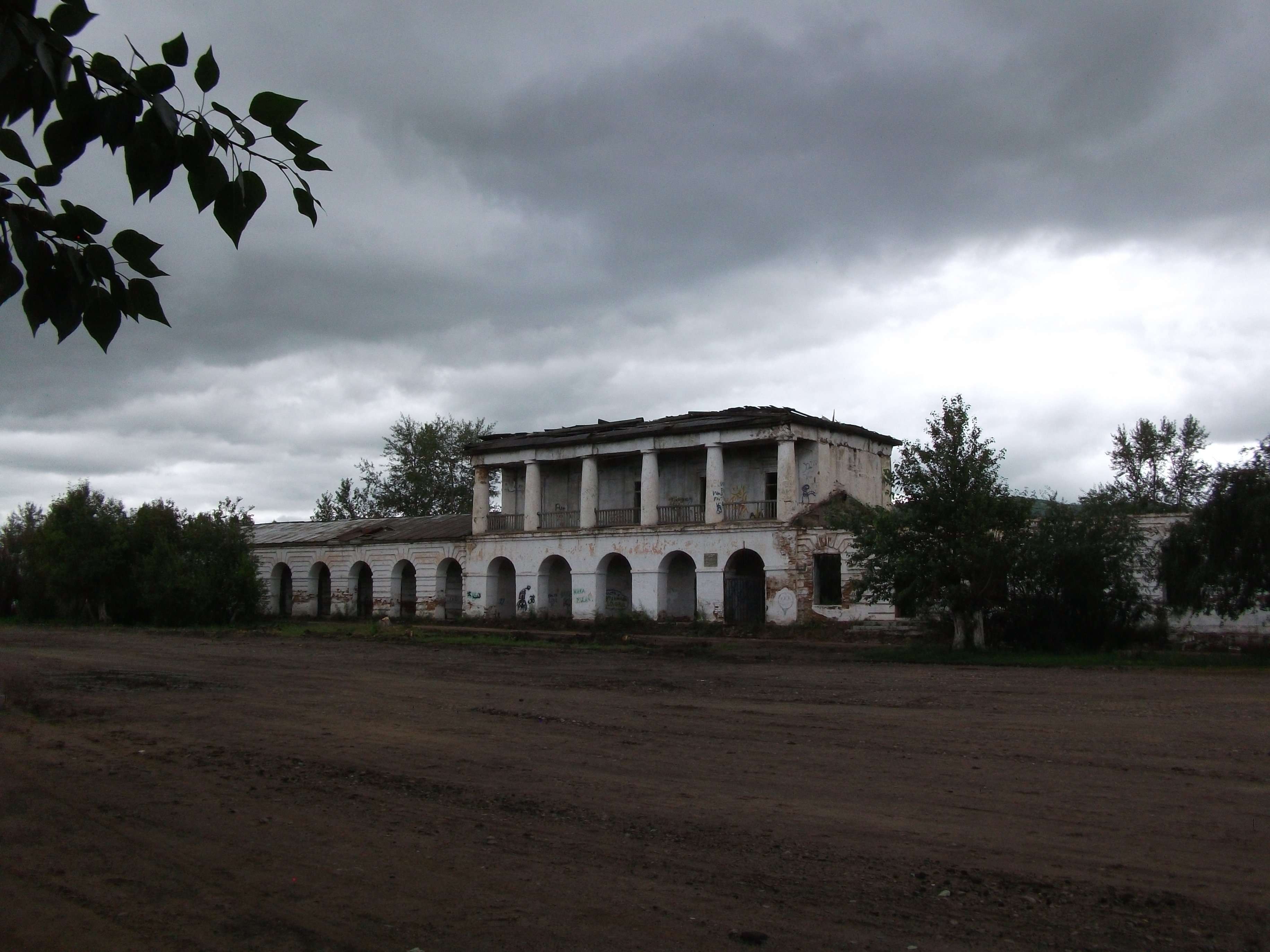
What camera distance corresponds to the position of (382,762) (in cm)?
852

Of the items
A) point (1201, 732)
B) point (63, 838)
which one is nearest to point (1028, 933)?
point (63, 838)

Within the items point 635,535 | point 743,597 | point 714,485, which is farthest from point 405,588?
point 743,597

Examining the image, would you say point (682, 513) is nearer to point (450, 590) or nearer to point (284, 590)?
point (450, 590)

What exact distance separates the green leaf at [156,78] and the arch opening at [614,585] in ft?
106

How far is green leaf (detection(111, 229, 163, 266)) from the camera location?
312 centimetres

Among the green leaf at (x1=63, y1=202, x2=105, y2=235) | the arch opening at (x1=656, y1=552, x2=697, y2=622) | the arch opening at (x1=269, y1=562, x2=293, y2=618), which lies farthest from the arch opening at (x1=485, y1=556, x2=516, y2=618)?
the green leaf at (x1=63, y1=202, x2=105, y2=235)

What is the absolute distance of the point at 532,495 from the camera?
38.7 metres

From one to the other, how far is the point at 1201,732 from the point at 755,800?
5781mm

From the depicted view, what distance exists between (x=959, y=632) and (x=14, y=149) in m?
22.6

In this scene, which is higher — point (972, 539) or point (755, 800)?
point (972, 539)

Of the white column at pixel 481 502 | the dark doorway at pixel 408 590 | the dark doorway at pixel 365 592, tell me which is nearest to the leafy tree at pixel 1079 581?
the white column at pixel 481 502

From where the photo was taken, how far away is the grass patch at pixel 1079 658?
1945cm

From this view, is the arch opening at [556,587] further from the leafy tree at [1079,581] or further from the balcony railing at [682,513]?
the leafy tree at [1079,581]

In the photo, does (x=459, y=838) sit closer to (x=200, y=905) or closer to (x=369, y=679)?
(x=200, y=905)
